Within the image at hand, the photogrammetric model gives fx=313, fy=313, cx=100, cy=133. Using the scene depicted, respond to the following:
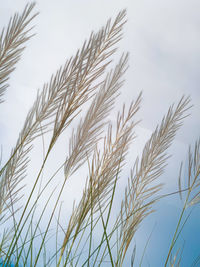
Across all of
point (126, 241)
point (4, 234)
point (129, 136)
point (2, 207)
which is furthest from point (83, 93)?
point (4, 234)

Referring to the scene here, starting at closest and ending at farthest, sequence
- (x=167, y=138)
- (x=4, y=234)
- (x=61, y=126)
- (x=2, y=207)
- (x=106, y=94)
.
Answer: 1. (x=61, y=126)
2. (x=106, y=94)
3. (x=167, y=138)
4. (x=2, y=207)
5. (x=4, y=234)

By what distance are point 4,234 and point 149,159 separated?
2.64ft

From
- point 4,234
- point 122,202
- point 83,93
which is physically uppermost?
point 83,93

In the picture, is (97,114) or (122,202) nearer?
(97,114)

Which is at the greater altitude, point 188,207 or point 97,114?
point 97,114

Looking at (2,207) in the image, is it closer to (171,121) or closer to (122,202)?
(122,202)

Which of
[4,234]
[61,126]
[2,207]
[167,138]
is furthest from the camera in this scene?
[4,234]

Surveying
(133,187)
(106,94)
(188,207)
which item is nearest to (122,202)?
(133,187)

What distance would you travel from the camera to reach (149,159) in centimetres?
90

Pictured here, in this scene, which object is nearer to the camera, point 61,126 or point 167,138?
point 61,126

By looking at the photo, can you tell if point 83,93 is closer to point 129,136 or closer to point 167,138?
point 129,136

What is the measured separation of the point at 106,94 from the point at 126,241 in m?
0.42

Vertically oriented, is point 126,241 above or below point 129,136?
below

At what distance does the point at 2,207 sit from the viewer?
110 centimetres
